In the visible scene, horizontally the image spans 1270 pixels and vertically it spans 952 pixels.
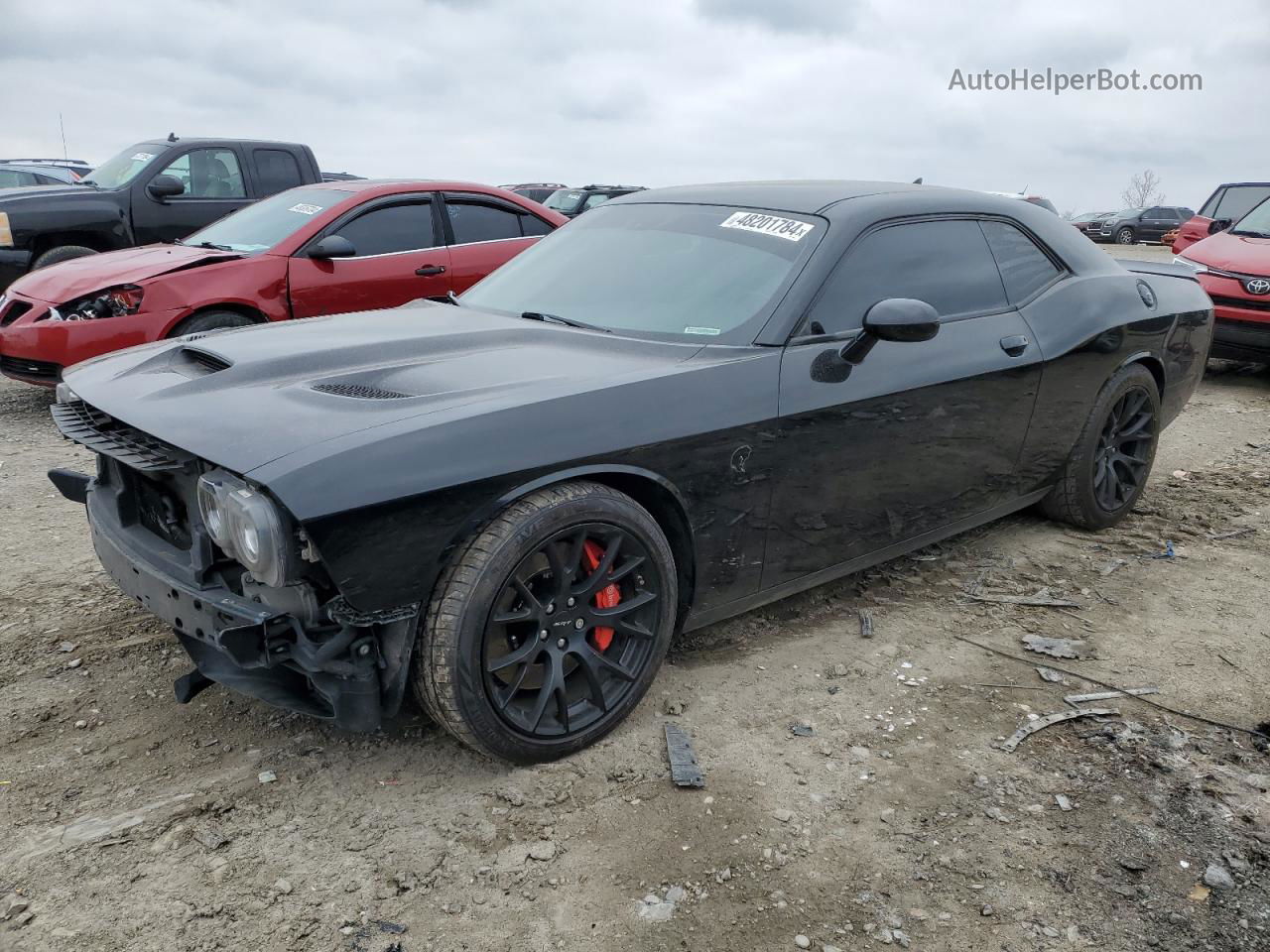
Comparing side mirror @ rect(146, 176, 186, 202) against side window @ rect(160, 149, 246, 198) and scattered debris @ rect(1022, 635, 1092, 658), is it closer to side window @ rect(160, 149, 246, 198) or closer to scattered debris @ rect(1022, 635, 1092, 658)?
side window @ rect(160, 149, 246, 198)

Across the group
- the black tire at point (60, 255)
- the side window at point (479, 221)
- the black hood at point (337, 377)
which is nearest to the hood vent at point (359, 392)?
the black hood at point (337, 377)

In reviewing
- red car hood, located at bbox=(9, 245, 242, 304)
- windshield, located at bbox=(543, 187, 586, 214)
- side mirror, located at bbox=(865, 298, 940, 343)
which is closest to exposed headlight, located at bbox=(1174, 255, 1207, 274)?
side mirror, located at bbox=(865, 298, 940, 343)

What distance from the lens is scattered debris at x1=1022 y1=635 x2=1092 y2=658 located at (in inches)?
135

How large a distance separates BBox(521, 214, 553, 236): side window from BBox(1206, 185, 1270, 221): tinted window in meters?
9.51

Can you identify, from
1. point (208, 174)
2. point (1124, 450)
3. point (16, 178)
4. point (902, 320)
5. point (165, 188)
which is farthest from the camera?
point (16, 178)

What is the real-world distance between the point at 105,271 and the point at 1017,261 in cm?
524

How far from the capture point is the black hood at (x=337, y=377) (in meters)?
2.35

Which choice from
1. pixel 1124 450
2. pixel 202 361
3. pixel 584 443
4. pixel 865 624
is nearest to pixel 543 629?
pixel 584 443

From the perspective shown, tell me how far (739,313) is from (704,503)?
2.08 ft

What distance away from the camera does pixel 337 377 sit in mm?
2717

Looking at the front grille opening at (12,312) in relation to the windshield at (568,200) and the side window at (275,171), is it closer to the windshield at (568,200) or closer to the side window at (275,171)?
the side window at (275,171)

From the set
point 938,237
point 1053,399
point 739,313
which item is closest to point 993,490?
point 1053,399

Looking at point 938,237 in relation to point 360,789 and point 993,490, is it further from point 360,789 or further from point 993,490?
point 360,789

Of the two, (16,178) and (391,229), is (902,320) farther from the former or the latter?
(16,178)
